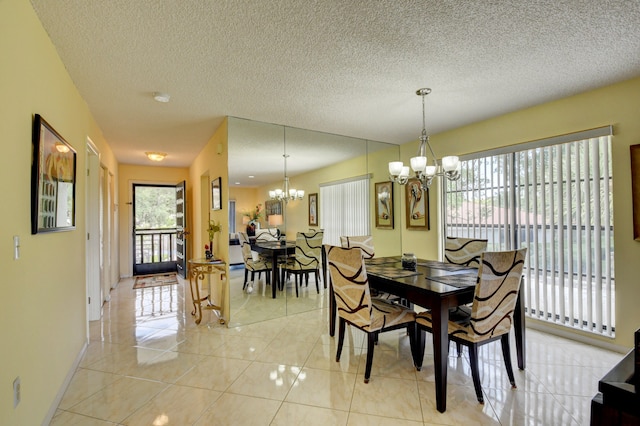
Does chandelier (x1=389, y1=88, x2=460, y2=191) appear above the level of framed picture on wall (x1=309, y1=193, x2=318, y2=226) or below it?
above

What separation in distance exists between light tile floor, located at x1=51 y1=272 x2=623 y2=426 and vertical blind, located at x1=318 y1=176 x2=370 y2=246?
1.66 metres

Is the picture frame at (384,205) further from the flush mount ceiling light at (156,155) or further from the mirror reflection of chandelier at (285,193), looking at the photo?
the flush mount ceiling light at (156,155)

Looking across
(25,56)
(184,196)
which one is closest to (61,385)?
(25,56)

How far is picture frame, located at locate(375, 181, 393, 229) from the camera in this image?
194 inches

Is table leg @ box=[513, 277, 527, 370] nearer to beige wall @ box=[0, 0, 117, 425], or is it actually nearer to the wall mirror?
the wall mirror

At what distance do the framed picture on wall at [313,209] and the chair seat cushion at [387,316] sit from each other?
78.6 inches

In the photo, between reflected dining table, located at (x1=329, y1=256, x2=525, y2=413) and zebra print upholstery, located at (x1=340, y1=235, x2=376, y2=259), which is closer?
reflected dining table, located at (x1=329, y1=256, x2=525, y2=413)

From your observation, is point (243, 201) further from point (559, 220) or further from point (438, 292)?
point (559, 220)

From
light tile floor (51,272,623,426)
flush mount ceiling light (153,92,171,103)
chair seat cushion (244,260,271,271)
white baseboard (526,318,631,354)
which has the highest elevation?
flush mount ceiling light (153,92,171,103)

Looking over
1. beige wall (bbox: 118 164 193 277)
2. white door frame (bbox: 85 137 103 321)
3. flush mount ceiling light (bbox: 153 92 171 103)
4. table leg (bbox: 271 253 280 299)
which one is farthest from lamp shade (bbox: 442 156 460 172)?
beige wall (bbox: 118 164 193 277)

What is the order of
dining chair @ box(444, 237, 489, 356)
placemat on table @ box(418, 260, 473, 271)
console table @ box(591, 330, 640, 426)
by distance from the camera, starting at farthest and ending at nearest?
dining chair @ box(444, 237, 489, 356) → placemat on table @ box(418, 260, 473, 271) → console table @ box(591, 330, 640, 426)

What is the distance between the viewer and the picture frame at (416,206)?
4574 mm

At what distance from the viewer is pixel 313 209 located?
14.4 ft

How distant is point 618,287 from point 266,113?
12.9 feet
